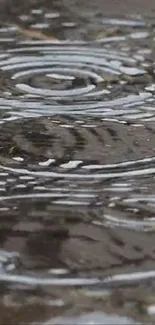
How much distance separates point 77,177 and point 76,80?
0.44 meters

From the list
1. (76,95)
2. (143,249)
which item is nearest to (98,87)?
(76,95)

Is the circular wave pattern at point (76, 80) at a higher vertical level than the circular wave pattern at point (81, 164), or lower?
lower

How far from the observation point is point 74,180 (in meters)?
1.14

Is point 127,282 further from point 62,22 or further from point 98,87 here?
point 62,22

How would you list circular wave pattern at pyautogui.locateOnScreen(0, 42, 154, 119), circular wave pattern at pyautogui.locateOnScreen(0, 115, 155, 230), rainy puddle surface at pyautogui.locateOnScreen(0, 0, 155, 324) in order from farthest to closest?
1. circular wave pattern at pyautogui.locateOnScreen(0, 42, 154, 119)
2. circular wave pattern at pyautogui.locateOnScreen(0, 115, 155, 230)
3. rainy puddle surface at pyautogui.locateOnScreen(0, 0, 155, 324)

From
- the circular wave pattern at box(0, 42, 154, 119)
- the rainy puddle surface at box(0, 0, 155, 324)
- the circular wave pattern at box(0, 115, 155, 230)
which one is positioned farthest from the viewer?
the circular wave pattern at box(0, 42, 154, 119)

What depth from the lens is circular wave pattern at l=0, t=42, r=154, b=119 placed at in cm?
142

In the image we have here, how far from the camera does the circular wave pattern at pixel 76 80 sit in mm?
1415

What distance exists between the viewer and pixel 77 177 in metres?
1.15

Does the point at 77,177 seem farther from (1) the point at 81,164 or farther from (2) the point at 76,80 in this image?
(2) the point at 76,80

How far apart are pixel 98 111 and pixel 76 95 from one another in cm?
9

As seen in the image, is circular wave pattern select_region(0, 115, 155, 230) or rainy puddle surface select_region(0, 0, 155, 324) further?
circular wave pattern select_region(0, 115, 155, 230)

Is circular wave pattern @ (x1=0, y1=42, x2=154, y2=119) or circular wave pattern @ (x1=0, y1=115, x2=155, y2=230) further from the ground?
circular wave pattern @ (x1=0, y1=115, x2=155, y2=230)

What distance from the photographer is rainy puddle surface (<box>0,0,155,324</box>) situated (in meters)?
0.88
